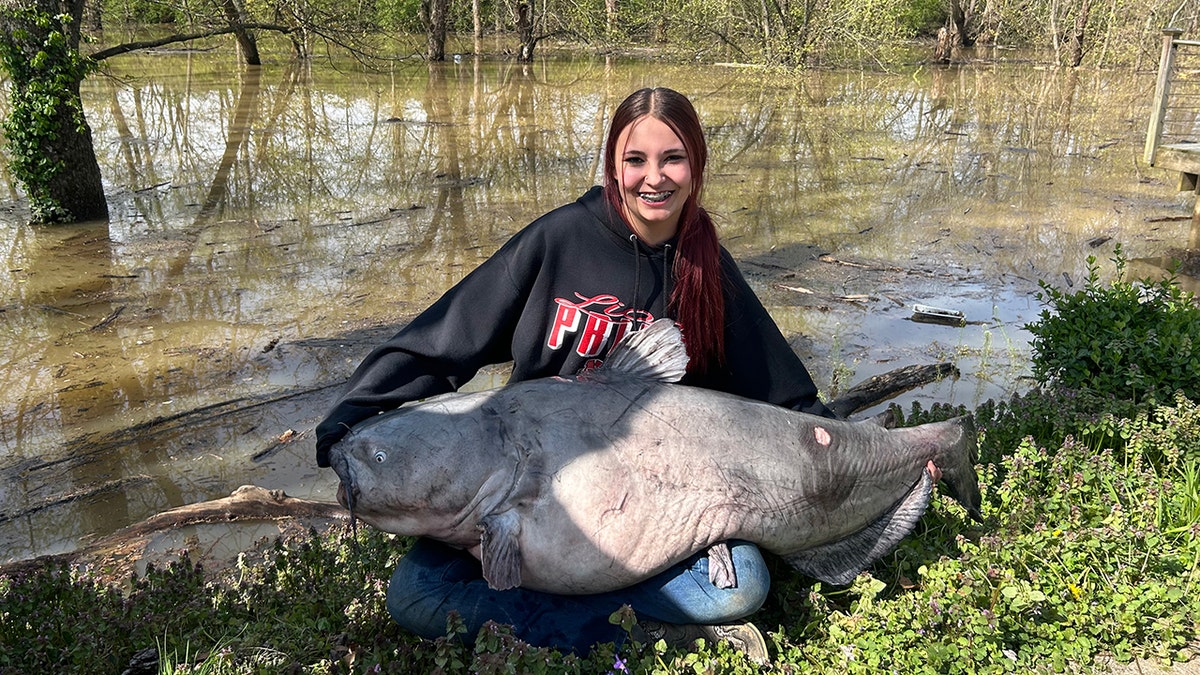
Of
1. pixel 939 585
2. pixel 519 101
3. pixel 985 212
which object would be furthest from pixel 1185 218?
pixel 519 101

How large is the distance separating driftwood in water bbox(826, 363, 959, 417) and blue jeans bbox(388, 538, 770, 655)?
2167 mm

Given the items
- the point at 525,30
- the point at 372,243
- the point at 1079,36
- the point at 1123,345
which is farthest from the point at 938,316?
the point at 1079,36

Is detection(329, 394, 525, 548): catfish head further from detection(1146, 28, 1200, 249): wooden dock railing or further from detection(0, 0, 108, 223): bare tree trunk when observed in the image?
detection(1146, 28, 1200, 249): wooden dock railing

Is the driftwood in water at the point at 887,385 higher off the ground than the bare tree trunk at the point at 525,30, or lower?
lower

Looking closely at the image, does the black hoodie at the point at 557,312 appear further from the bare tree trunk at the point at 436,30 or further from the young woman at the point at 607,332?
the bare tree trunk at the point at 436,30

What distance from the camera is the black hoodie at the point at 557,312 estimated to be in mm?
2764

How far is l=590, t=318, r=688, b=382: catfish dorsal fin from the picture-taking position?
2.75 metres

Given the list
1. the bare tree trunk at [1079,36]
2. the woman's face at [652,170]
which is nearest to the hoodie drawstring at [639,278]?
the woman's face at [652,170]

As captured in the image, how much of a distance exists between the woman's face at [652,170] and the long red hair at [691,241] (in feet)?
0.08

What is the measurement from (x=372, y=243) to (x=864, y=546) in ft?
19.8

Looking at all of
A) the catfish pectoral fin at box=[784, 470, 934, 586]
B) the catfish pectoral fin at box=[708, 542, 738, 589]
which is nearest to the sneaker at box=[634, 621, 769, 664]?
A: the catfish pectoral fin at box=[708, 542, 738, 589]

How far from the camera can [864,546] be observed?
296 cm

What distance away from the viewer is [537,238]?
287 cm

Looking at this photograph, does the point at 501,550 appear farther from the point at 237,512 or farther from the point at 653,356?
the point at 237,512
